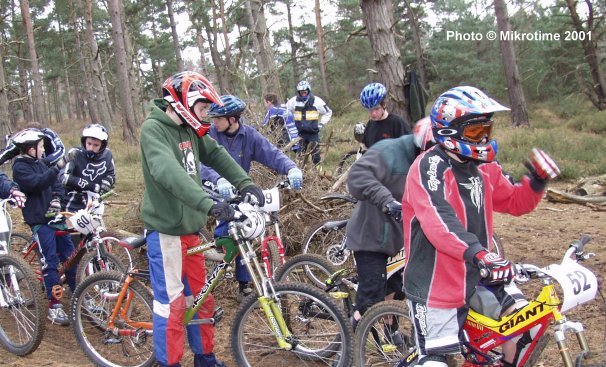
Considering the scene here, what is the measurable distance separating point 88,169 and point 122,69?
13612 mm

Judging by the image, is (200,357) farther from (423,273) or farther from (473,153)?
(473,153)

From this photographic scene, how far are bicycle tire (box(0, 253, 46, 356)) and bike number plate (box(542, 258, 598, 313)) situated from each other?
4091 millimetres

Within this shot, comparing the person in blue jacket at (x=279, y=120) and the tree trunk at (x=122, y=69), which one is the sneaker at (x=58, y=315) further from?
the tree trunk at (x=122, y=69)

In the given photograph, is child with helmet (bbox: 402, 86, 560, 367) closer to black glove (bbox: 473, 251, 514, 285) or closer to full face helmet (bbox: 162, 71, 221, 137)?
black glove (bbox: 473, 251, 514, 285)

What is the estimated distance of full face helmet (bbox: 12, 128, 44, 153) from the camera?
5402 mm

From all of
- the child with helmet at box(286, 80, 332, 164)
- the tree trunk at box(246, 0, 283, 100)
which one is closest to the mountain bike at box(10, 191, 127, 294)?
the tree trunk at box(246, 0, 283, 100)

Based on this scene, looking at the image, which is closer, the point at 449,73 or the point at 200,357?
the point at 200,357

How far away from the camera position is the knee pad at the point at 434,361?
3.00m

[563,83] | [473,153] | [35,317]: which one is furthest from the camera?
[563,83]

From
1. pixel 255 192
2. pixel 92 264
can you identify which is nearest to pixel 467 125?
pixel 255 192

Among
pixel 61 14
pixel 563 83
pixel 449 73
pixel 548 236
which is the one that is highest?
pixel 61 14

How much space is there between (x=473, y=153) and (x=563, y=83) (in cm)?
2579

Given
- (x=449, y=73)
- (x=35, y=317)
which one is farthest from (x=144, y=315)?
(x=449, y=73)

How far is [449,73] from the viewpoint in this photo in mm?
32281
